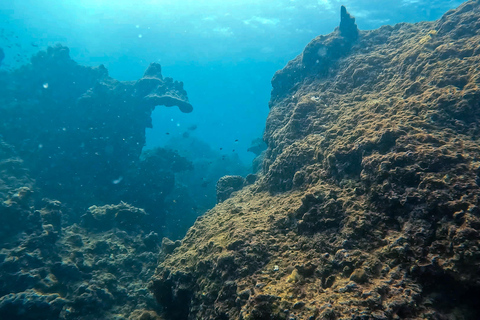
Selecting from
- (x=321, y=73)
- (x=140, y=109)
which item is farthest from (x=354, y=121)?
(x=140, y=109)

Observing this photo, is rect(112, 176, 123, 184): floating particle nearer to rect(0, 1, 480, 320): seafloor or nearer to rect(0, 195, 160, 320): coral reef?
rect(0, 1, 480, 320): seafloor

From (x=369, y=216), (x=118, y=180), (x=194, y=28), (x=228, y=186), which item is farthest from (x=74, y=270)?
(x=194, y=28)

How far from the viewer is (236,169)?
35.1 metres

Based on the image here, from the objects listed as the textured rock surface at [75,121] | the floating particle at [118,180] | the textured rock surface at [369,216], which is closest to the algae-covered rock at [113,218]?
the textured rock surface at [75,121]

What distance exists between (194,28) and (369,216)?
164ft

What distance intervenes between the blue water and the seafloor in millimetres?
10415

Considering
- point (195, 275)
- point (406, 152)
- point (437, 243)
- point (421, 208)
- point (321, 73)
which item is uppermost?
point (321, 73)

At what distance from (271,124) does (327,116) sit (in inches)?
157

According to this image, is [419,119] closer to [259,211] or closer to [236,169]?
[259,211]

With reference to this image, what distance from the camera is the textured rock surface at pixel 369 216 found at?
→ 3049 millimetres

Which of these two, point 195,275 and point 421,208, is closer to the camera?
point 421,208

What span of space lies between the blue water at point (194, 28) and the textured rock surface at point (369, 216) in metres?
12.6

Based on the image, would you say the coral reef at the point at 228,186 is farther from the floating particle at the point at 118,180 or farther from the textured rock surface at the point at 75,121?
the floating particle at the point at 118,180

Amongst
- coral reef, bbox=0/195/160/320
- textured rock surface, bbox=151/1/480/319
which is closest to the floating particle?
coral reef, bbox=0/195/160/320
